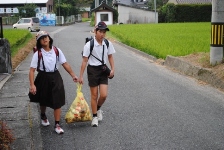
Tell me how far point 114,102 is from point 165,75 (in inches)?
157

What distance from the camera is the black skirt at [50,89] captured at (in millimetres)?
5500

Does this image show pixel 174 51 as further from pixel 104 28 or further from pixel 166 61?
pixel 104 28

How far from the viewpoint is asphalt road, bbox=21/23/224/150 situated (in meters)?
5.13

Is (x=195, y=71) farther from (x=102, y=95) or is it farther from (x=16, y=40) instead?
(x=16, y=40)

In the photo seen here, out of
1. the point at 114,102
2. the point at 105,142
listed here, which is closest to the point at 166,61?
the point at 114,102

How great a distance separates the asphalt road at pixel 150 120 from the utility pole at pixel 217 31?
1086 millimetres

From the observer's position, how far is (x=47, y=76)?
18.1 ft

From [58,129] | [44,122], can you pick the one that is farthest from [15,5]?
[58,129]

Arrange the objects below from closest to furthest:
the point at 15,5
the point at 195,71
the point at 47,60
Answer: the point at 47,60, the point at 195,71, the point at 15,5

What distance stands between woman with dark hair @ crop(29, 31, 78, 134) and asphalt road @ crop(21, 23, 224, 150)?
0.51 meters

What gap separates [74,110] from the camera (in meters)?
5.85

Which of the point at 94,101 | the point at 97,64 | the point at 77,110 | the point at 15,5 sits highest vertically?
the point at 15,5

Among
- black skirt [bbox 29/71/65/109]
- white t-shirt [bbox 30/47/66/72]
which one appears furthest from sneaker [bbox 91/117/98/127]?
white t-shirt [bbox 30/47/66/72]

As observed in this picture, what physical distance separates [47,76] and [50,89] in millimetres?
199
